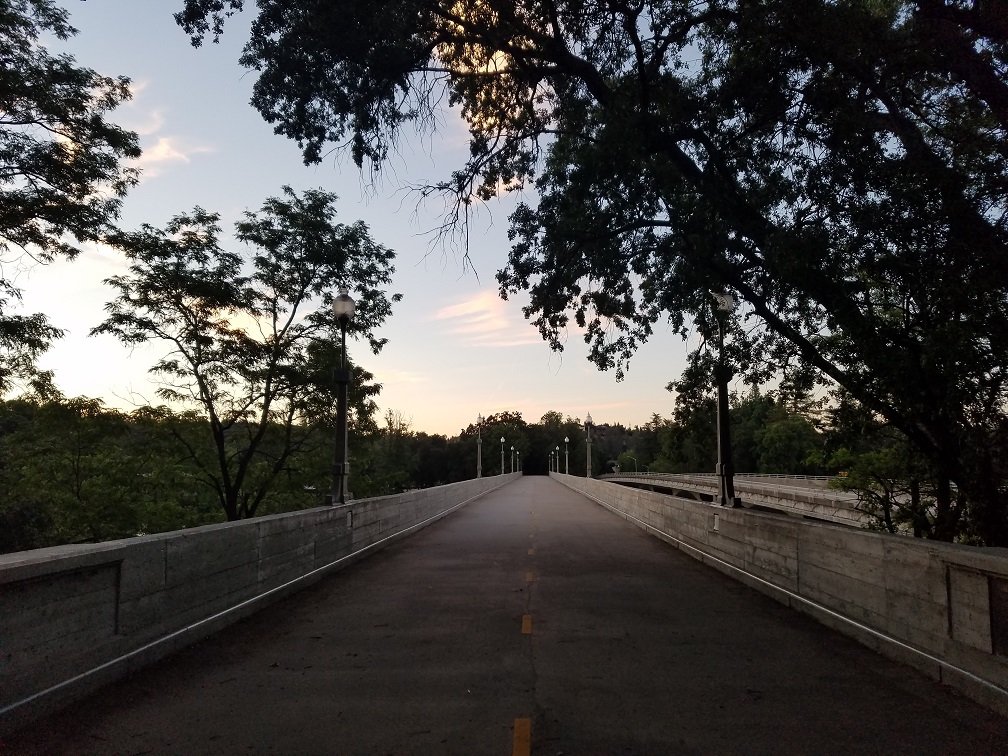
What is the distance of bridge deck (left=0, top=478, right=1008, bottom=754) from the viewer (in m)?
4.59

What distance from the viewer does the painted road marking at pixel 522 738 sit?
4.32 m

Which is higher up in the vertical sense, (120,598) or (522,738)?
(120,598)

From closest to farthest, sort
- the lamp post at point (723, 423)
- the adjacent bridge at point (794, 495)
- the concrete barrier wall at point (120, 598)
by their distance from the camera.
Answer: the concrete barrier wall at point (120, 598)
the lamp post at point (723, 423)
the adjacent bridge at point (794, 495)

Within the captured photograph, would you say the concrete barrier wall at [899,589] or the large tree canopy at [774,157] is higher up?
the large tree canopy at [774,157]

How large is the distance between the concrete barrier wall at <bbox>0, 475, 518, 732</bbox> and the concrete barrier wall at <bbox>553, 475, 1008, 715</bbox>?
6710mm

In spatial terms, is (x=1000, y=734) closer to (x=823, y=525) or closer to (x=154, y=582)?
(x=823, y=525)

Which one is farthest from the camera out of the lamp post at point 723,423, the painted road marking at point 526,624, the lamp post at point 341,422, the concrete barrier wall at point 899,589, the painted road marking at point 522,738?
the lamp post at point 341,422

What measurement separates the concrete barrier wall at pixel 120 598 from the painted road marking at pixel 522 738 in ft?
10.6

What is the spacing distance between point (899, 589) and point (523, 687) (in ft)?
12.1

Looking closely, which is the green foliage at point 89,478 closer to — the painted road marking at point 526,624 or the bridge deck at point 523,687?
the bridge deck at point 523,687

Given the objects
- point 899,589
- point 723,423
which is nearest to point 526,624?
point 899,589

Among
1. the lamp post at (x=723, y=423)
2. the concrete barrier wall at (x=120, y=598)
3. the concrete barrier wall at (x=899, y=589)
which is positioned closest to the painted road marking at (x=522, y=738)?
the concrete barrier wall at (x=120, y=598)

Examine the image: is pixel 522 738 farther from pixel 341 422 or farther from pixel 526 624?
pixel 341 422

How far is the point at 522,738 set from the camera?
4.55 metres
